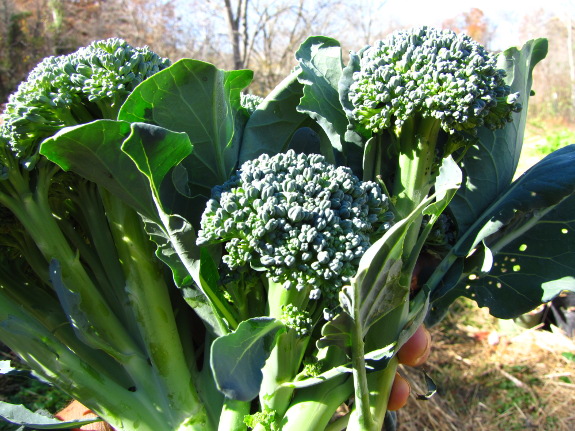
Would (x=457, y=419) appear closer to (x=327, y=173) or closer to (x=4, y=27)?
(x=327, y=173)

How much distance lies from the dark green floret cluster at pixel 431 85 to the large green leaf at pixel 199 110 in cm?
25

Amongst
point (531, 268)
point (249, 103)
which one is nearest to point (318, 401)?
point (531, 268)

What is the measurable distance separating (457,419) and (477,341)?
92 centimetres

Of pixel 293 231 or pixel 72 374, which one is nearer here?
pixel 293 231

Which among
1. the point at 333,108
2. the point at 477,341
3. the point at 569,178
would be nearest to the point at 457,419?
the point at 477,341

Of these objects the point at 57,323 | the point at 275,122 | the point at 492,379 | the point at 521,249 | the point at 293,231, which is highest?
the point at 275,122

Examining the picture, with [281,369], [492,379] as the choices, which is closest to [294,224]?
[281,369]

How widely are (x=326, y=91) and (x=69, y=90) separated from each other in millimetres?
495

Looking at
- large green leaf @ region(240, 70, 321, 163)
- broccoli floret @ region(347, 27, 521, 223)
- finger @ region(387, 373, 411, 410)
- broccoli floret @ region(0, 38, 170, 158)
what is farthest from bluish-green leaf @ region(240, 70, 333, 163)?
finger @ region(387, 373, 411, 410)

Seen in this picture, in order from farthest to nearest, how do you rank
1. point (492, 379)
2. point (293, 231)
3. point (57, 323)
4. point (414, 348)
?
point (492, 379) → point (414, 348) → point (57, 323) → point (293, 231)

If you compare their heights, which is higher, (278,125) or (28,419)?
(278,125)

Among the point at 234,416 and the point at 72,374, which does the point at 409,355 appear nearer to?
the point at 234,416

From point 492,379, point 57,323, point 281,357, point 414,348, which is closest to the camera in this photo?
point 281,357

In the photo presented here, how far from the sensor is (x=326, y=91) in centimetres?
95
